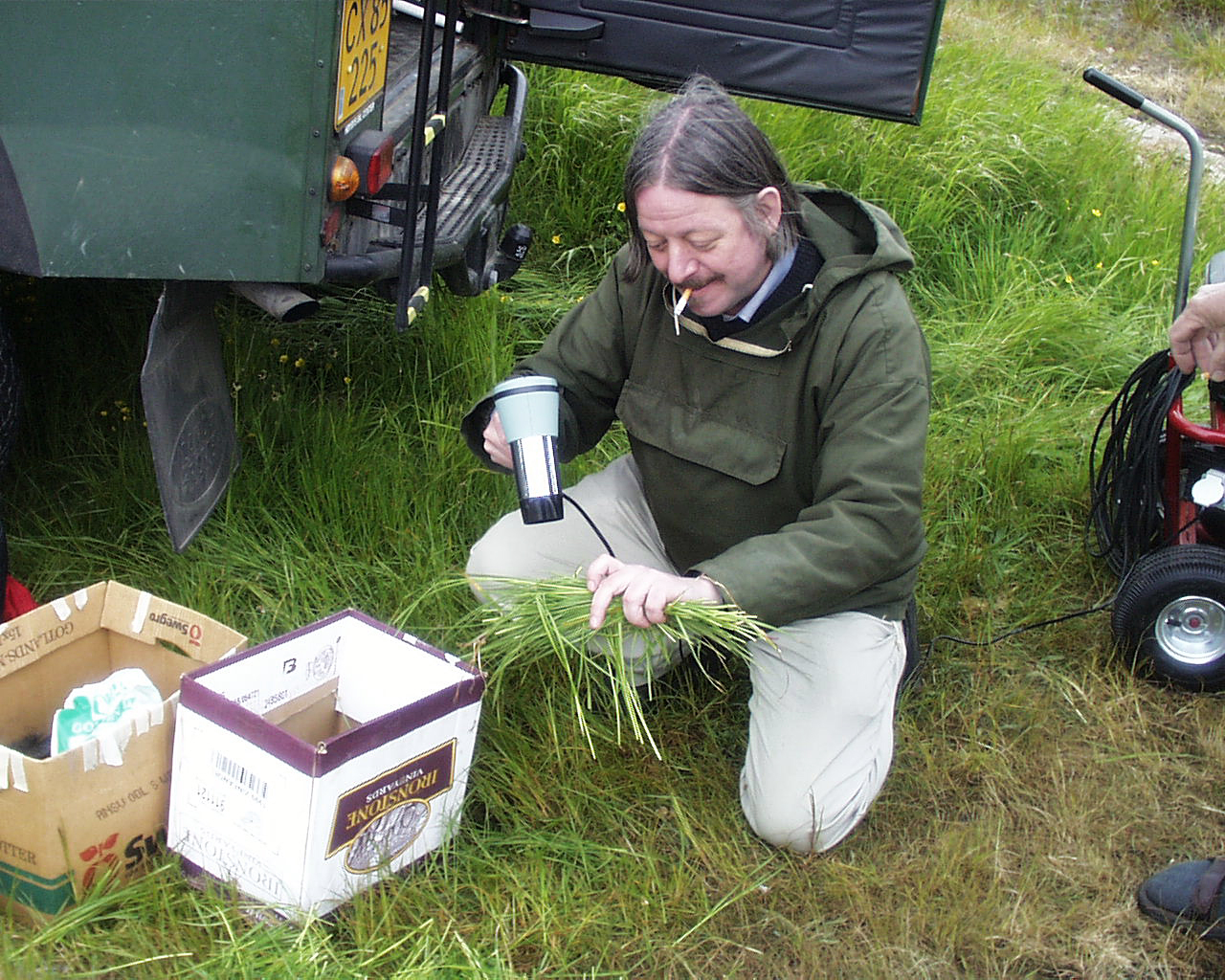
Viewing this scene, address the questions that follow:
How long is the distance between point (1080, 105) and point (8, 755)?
554 cm

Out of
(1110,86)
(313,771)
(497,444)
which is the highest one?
(1110,86)

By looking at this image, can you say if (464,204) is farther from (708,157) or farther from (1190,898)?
(1190,898)

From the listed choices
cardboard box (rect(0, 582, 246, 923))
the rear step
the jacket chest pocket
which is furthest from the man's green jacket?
cardboard box (rect(0, 582, 246, 923))

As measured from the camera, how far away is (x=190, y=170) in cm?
246

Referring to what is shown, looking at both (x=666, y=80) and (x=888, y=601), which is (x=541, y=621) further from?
(x=666, y=80)

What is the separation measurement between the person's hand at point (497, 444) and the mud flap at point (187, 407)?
23.6 inches

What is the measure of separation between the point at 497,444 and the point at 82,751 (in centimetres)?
105

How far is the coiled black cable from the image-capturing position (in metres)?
3.46

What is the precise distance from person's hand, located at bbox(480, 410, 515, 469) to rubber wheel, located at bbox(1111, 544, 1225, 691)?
5.25 feet

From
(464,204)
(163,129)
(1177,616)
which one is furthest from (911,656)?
(163,129)

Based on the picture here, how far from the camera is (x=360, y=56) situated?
8.71ft

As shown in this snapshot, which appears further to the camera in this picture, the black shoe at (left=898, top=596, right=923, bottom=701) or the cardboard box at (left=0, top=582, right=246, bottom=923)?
the black shoe at (left=898, top=596, right=923, bottom=701)

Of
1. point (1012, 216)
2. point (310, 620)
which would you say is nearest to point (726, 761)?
point (310, 620)

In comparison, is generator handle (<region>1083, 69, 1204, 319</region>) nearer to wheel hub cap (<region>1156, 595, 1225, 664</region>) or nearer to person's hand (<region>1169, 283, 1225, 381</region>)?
person's hand (<region>1169, 283, 1225, 381</region>)
